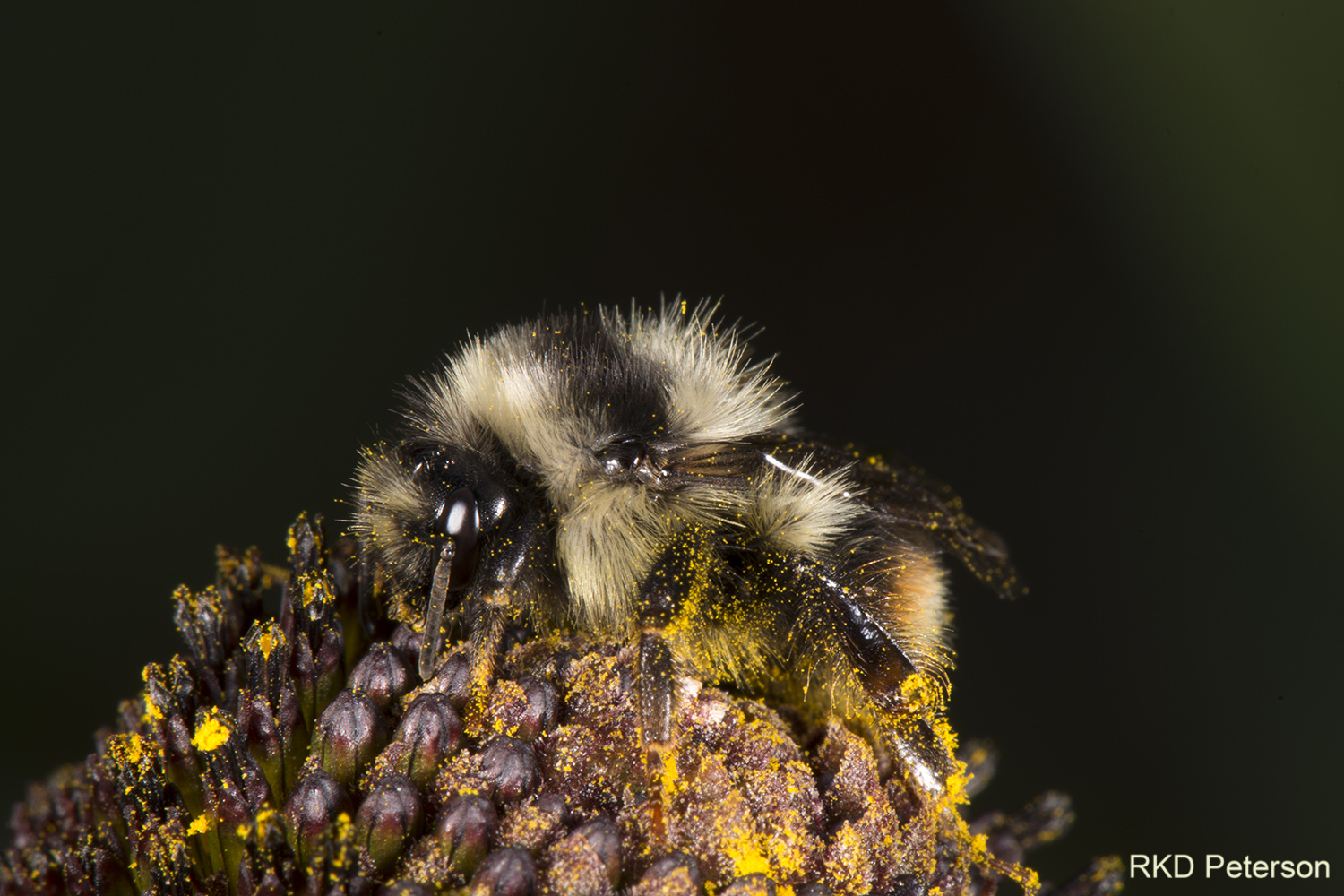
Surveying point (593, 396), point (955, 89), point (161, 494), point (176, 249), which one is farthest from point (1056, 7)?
point (161, 494)

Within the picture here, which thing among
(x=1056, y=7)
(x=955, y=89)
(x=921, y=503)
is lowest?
(x=921, y=503)

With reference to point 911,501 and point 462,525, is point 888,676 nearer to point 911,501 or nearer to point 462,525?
point 911,501

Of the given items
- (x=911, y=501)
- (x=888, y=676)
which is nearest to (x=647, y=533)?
(x=888, y=676)

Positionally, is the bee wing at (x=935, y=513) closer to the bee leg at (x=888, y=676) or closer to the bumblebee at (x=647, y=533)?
the bumblebee at (x=647, y=533)

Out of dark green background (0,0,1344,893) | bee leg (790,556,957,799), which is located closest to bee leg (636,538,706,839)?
bee leg (790,556,957,799)

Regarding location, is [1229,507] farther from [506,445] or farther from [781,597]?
[506,445]

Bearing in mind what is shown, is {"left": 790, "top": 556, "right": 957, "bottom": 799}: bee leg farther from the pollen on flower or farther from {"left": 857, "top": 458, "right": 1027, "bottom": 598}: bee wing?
{"left": 857, "top": 458, "right": 1027, "bottom": 598}: bee wing
